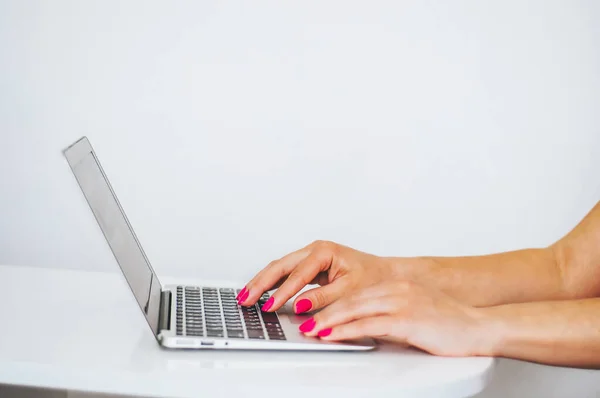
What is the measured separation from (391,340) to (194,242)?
1.30m

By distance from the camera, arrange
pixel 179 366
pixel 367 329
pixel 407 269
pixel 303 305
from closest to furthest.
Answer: pixel 179 366
pixel 367 329
pixel 303 305
pixel 407 269

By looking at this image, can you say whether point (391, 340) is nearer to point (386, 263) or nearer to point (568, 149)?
point (386, 263)

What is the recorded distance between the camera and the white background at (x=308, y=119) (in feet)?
7.12

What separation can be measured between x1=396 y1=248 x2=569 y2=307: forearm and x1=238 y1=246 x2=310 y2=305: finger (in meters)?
0.16

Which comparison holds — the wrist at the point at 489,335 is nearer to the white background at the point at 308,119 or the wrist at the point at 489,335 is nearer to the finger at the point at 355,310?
the finger at the point at 355,310

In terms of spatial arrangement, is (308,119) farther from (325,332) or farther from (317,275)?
(325,332)

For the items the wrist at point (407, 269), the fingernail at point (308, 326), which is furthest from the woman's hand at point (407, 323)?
the wrist at point (407, 269)

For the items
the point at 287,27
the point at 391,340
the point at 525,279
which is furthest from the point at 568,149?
the point at 391,340

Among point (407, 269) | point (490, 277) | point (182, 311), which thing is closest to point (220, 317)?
point (182, 311)

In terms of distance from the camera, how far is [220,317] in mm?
1051

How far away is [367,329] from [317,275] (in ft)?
0.77

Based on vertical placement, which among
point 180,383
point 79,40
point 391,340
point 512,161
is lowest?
point 512,161

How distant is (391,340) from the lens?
1066 mm

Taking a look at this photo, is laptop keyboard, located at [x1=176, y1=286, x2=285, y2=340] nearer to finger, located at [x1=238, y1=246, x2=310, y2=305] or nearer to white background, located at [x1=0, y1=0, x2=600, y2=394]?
finger, located at [x1=238, y1=246, x2=310, y2=305]
